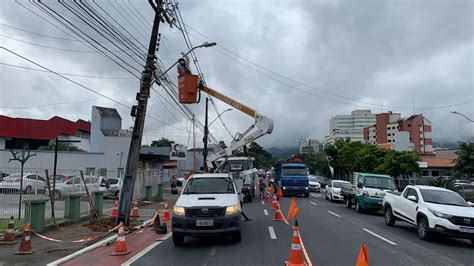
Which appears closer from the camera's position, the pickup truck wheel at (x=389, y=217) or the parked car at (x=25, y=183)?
the parked car at (x=25, y=183)

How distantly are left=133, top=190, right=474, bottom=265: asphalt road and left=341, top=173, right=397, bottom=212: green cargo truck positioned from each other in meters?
6.05

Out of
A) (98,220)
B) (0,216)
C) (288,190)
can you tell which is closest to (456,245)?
(98,220)

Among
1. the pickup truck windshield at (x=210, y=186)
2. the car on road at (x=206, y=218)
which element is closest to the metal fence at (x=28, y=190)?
the pickup truck windshield at (x=210, y=186)

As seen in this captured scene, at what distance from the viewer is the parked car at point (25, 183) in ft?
45.7

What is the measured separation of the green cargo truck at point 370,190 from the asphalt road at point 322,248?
6046 millimetres

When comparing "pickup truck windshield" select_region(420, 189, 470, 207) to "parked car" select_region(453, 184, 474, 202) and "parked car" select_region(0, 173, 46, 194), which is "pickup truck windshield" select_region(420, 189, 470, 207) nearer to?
"parked car" select_region(453, 184, 474, 202)

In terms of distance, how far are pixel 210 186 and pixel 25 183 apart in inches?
249

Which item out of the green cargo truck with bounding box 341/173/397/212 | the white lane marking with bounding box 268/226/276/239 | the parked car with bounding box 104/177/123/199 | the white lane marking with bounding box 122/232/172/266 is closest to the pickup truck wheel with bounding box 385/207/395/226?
the green cargo truck with bounding box 341/173/397/212

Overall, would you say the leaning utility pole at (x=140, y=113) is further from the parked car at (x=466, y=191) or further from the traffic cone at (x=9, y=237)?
the parked car at (x=466, y=191)

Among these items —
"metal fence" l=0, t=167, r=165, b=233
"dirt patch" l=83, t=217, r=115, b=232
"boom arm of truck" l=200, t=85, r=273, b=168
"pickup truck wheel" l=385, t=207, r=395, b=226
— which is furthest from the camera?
"boom arm of truck" l=200, t=85, r=273, b=168

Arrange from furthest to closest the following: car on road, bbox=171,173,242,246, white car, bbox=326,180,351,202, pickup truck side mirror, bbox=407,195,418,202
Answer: white car, bbox=326,180,351,202 < pickup truck side mirror, bbox=407,195,418,202 < car on road, bbox=171,173,242,246

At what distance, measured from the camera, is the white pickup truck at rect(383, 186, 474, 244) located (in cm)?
1256

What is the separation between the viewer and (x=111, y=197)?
29734 millimetres

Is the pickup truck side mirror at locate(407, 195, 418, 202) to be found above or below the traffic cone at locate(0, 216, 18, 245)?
above
